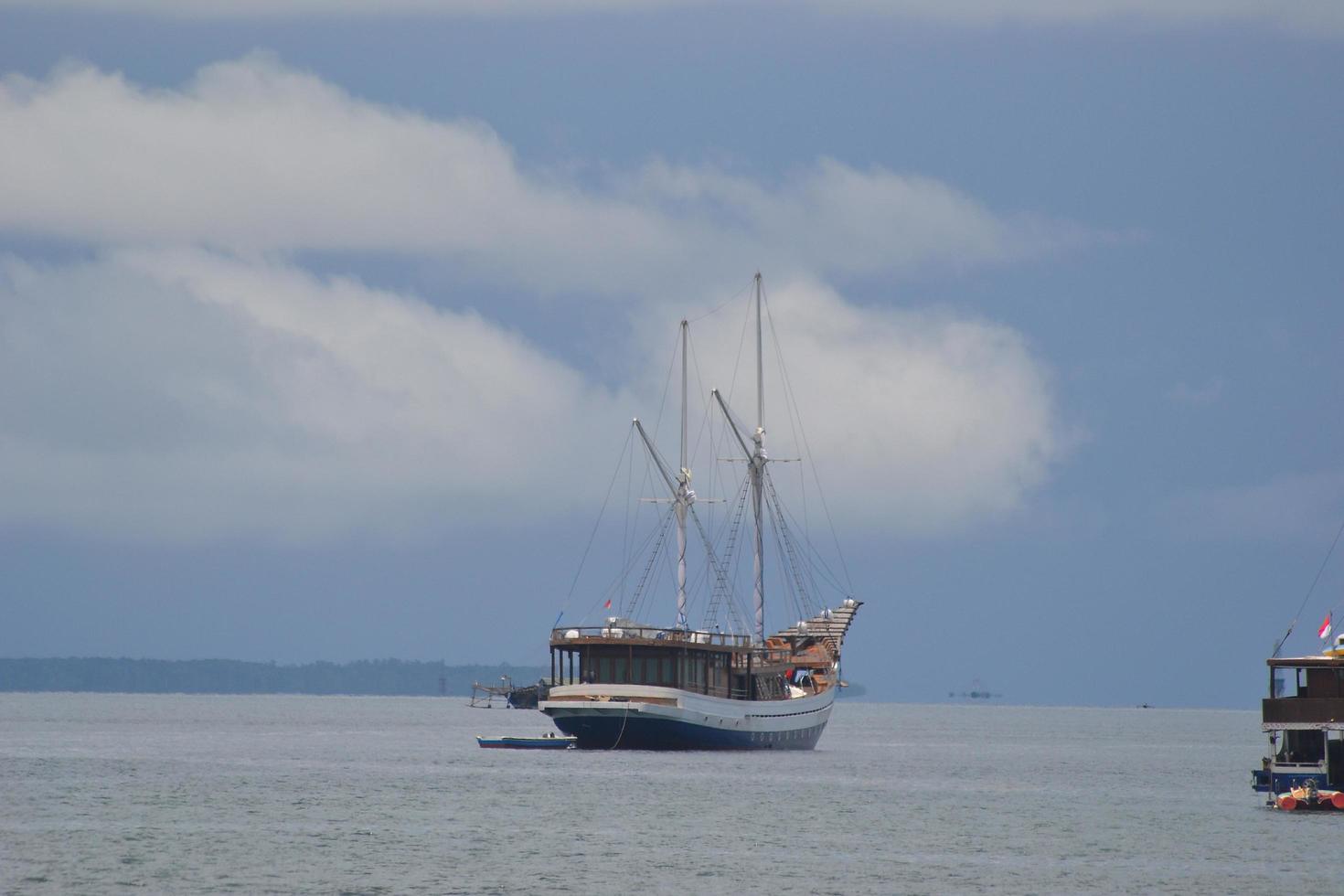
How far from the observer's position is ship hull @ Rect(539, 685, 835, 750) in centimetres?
11925

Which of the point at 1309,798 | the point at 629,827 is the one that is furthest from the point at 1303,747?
the point at 629,827

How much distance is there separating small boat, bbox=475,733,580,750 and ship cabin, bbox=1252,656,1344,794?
2162 inches

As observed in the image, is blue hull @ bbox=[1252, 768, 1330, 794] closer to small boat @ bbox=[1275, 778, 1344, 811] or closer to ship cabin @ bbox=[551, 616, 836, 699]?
small boat @ bbox=[1275, 778, 1344, 811]

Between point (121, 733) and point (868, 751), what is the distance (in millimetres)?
68392

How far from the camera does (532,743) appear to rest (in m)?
137

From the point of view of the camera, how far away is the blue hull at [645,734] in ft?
395

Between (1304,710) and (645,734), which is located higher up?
(1304,710)

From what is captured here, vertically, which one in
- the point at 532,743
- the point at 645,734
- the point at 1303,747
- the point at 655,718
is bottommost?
the point at 532,743

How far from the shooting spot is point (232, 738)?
168875 mm

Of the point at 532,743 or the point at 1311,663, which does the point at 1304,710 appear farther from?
the point at 532,743

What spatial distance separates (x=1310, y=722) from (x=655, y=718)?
46501mm

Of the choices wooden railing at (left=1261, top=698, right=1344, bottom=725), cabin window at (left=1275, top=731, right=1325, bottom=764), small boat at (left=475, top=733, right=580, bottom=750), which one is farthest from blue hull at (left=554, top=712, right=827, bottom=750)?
wooden railing at (left=1261, top=698, right=1344, bottom=725)

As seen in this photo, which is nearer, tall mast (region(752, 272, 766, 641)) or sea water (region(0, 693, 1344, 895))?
sea water (region(0, 693, 1344, 895))

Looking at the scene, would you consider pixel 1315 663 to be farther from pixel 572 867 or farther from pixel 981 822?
pixel 572 867
